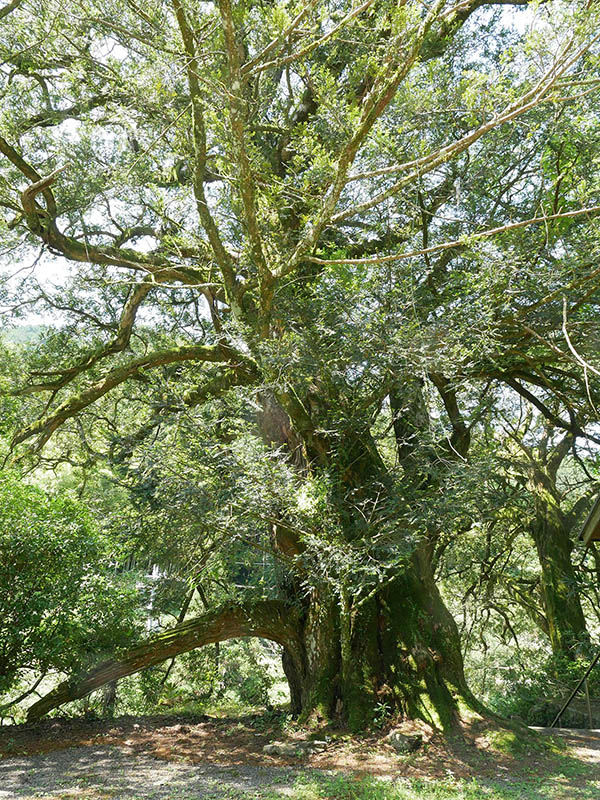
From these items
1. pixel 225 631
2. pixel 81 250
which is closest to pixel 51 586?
pixel 225 631

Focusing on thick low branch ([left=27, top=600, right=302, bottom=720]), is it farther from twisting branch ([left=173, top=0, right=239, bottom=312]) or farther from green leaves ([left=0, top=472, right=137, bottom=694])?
twisting branch ([left=173, top=0, right=239, bottom=312])

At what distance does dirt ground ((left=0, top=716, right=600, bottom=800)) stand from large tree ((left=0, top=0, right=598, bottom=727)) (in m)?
Answer: 0.47

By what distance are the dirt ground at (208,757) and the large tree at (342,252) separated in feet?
1.55

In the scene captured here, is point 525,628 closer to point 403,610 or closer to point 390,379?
point 403,610

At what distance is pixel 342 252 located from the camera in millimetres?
5246

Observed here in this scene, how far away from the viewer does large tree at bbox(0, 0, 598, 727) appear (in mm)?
4520

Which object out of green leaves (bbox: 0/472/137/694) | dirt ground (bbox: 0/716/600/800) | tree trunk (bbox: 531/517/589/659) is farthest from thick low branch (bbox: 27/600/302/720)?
tree trunk (bbox: 531/517/589/659)

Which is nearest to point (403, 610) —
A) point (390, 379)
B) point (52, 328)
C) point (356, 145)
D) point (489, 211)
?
→ point (390, 379)

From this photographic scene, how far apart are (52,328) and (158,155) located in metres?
3.47

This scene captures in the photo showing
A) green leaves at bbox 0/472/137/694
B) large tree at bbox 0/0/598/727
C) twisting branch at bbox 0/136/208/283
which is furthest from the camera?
twisting branch at bbox 0/136/208/283

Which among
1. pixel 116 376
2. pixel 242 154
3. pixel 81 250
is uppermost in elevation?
pixel 81 250

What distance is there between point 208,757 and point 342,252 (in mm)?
5123

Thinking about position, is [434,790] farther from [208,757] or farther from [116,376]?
[116,376]

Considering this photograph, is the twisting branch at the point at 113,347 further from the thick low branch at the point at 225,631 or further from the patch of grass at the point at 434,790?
the patch of grass at the point at 434,790
